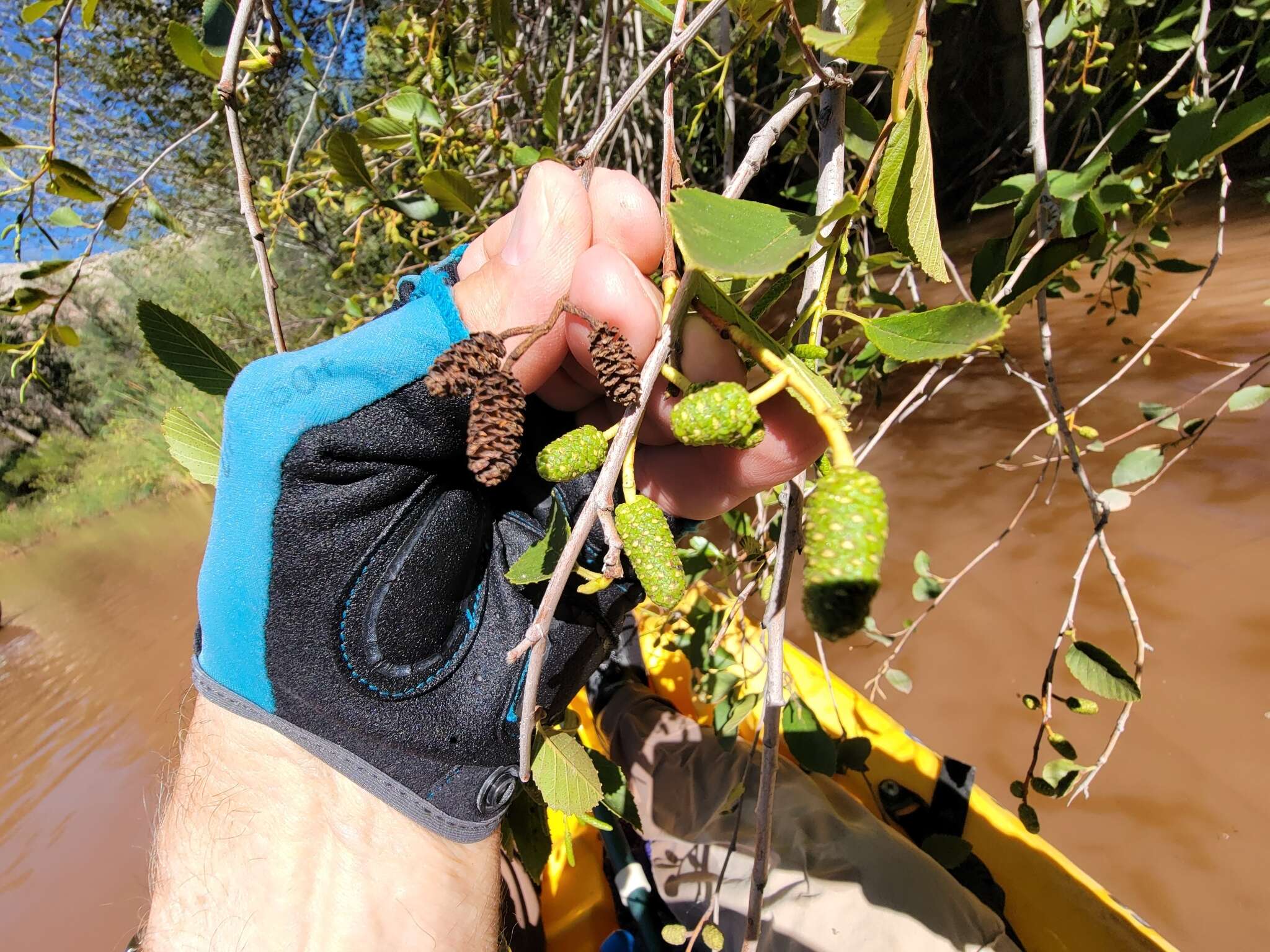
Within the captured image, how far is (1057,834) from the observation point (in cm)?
235

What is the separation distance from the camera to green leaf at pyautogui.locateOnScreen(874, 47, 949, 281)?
552mm

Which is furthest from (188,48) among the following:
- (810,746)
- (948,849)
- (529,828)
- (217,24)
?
(948,849)

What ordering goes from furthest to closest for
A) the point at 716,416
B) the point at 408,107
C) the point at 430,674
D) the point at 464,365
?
the point at 408,107 < the point at 430,674 < the point at 464,365 < the point at 716,416

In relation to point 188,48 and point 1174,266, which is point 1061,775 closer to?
point 1174,266

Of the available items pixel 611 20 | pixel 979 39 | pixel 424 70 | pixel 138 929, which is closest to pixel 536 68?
pixel 424 70

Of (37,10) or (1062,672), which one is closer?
(37,10)

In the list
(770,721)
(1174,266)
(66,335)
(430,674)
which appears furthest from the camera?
(1174,266)

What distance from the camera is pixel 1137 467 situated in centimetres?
114

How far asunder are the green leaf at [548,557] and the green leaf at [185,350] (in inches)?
22.2

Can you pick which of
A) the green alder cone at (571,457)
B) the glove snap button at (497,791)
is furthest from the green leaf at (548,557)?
the glove snap button at (497,791)

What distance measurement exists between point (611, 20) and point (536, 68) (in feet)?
3.63

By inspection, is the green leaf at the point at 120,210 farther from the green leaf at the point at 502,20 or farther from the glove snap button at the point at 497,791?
the glove snap button at the point at 497,791

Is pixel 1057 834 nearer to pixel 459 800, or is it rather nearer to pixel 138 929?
pixel 459 800

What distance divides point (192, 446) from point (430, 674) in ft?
1.76
